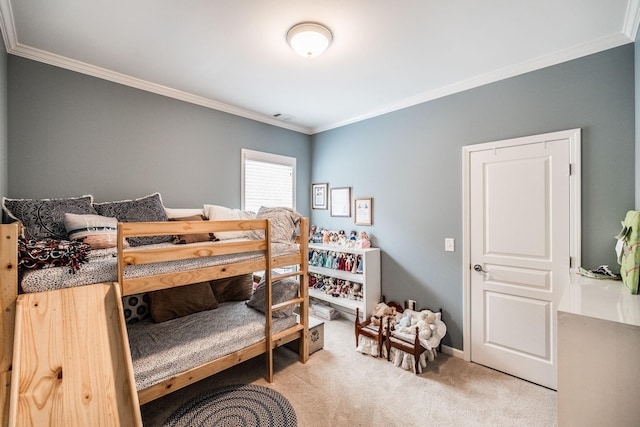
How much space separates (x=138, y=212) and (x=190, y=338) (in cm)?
117

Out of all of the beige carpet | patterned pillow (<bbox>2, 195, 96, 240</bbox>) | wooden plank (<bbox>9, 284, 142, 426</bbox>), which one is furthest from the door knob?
patterned pillow (<bbox>2, 195, 96, 240</bbox>)

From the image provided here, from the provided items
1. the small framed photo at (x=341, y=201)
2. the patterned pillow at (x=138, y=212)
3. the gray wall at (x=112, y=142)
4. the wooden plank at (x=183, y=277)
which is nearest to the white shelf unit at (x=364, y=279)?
the small framed photo at (x=341, y=201)

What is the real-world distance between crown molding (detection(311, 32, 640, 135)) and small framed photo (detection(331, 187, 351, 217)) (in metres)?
1.03

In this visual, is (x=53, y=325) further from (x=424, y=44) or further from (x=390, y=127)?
(x=390, y=127)

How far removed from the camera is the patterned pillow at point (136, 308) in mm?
2410

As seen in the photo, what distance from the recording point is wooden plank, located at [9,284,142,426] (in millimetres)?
1282

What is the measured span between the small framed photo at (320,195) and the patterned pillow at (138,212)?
85.8 inches

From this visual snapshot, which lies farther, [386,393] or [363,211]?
[363,211]

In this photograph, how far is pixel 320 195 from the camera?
4215mm

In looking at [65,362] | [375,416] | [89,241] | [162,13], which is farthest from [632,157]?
[89,241]

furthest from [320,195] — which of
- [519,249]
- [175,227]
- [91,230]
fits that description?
[91,230]

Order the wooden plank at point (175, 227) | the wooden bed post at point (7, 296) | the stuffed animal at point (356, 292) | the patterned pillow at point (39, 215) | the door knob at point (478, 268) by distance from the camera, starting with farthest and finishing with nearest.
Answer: the stuffed animal at point (356, 292), the door knob at point (478, 268), the patterned pillow at point (39, 215), the wooden plank at point (175, 227), the wooden bed post at point (7, 296)

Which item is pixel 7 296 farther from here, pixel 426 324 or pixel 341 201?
pixel 341 201

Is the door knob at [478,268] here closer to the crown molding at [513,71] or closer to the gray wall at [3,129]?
the crown molding at [513,71]
